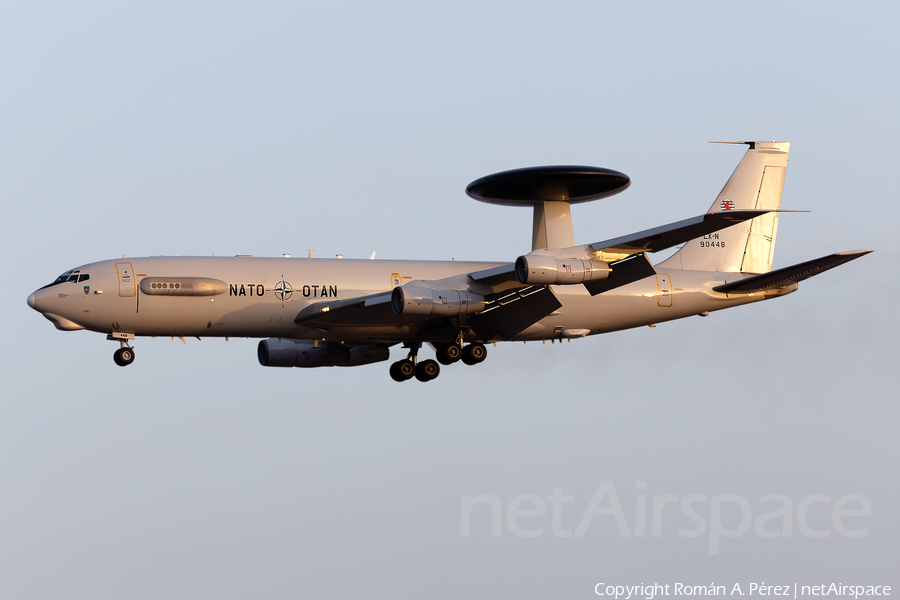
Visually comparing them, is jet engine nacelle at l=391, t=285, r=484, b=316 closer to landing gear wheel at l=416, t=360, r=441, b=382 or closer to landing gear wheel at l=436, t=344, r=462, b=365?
landing gear wheel at l=436, t=344, r=462, b=365

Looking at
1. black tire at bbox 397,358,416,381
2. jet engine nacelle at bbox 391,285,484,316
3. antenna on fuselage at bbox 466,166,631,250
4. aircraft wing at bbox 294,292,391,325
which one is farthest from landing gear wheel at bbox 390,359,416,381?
Answer: antenna on fuselage at bbox 466,166,631,250

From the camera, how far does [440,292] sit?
35688 millimetres

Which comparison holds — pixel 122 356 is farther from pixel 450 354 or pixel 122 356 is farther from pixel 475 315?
pixel 475 315

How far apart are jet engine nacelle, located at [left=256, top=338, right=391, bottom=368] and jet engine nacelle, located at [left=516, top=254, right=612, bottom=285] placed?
13.5m

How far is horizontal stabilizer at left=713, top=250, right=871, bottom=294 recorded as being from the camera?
111 ft

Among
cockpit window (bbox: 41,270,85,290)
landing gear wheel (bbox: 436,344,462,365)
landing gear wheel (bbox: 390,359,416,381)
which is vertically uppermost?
cockpit window (bbox: 41,270,85,290)

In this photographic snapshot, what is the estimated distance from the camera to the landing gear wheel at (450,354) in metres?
40.2

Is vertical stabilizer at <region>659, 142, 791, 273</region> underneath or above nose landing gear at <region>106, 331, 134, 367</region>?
above

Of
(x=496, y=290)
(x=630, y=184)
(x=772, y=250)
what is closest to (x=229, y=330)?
(x=496, y=290)

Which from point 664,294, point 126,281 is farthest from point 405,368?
point 126,281

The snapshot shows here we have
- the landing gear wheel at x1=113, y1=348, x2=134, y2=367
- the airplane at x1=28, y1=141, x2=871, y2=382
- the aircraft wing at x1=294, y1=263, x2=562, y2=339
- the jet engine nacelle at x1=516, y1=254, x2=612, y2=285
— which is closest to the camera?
the jet engine nacelle at x1=516, y1=254, x2=612, y2=285

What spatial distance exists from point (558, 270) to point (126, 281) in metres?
16.2

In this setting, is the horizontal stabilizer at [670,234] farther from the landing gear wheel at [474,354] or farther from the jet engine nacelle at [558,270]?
the landing gear wheel at [474,354]

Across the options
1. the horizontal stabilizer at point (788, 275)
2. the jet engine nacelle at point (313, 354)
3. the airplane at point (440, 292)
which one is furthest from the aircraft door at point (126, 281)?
the horizontal stabilizer at point (788, 275)
